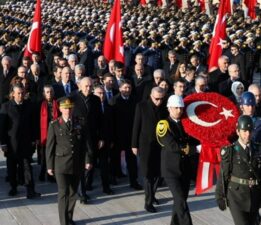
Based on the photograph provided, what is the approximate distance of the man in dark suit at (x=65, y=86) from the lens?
404 inches

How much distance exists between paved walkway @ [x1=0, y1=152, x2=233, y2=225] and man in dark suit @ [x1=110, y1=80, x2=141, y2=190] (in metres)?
0.31

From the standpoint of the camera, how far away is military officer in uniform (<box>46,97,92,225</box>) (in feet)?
25.1

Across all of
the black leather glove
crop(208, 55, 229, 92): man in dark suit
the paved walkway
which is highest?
crop(208, 55, 229, 92): man in dark suit

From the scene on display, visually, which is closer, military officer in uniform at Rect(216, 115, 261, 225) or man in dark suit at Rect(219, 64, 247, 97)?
military officer in uniform at Rect(216, 115, 261, 225)

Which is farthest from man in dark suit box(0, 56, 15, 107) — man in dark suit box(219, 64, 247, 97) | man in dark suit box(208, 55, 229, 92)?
man in dark suit box(219, 64, 247, 97)

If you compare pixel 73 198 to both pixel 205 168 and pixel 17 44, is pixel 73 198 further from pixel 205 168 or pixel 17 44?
pixel 17 44

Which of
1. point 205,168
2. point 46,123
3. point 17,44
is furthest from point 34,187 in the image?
point 17,44

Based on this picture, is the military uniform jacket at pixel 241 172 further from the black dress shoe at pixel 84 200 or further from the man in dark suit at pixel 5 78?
the man in dark suit at pixel 5 78

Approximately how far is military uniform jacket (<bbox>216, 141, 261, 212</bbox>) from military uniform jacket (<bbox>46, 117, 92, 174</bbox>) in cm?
216

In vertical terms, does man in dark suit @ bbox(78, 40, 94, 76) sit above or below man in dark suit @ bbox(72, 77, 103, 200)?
above

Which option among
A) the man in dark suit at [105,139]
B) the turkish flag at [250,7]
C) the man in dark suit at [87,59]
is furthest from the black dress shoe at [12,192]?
the turkish flag at [250,7]

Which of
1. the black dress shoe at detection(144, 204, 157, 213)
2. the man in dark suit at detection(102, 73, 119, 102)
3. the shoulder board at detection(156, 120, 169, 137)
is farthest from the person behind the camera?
the man in dark suit at detection(102, 73, 119, 102)

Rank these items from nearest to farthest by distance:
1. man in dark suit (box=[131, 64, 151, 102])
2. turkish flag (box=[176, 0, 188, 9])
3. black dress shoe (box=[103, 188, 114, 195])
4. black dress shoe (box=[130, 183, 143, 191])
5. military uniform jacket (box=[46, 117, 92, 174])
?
military uniform jacket (box=[46, 117, 92, 174])
black dress shoe (box=[103, 188, 114, 195])
black dress shoe (box=[130, 183, 143, 191])
man in dark suit (box=[131, 64, 151, 102])
turkish flag (box=[176, 0, 188, 9])

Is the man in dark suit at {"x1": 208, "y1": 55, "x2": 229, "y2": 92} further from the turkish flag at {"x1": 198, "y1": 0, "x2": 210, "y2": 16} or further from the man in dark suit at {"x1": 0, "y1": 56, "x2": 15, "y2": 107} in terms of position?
the turkish flag at {"x1": 198, "y1": 0, "x2": 210, "y2": 16}
